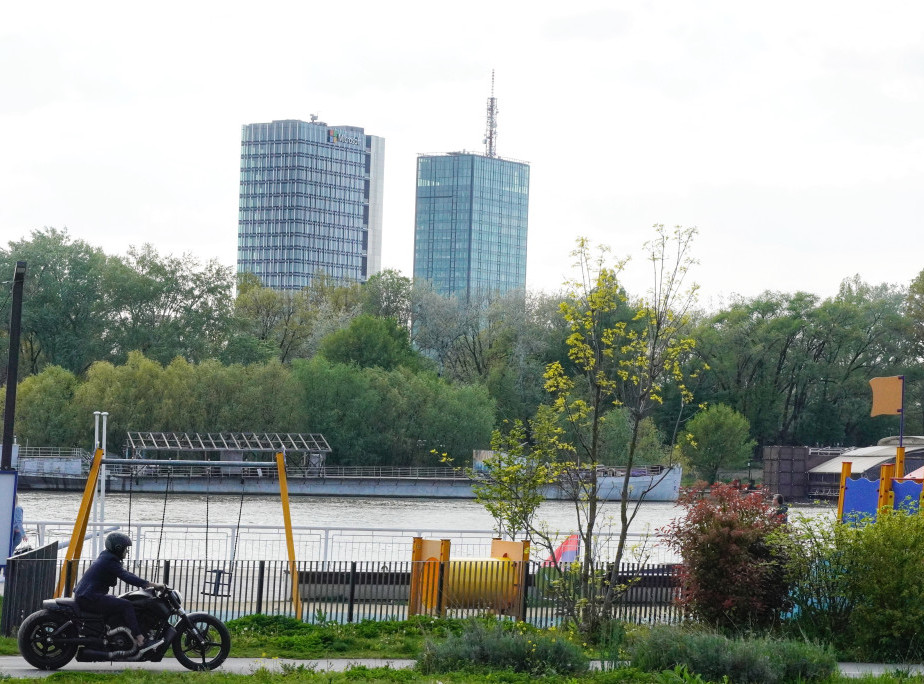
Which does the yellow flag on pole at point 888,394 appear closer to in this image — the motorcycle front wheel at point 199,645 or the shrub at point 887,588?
the shrub at point 887,588

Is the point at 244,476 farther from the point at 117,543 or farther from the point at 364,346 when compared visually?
the point at 117,543

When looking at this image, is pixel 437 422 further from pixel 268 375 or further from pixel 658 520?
pixel 658 520

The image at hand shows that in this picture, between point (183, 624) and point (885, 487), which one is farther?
point (885, 487)

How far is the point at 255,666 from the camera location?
14.0 m

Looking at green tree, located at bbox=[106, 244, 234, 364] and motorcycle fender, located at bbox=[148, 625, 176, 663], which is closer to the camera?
motorcycle fender, located at bbox=[148, 625, 176, 663]

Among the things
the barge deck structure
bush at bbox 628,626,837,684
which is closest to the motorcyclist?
bush at bbox 628,626,837,684

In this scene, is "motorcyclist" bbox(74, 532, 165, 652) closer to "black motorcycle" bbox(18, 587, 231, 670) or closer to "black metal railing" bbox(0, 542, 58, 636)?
"black motorcycle" bbox(18, 587, 231, 670)

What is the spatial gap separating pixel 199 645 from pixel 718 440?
242 feet

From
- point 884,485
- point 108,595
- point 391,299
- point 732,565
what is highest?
point 391,299

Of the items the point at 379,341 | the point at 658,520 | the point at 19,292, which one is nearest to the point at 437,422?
the point at 379,341

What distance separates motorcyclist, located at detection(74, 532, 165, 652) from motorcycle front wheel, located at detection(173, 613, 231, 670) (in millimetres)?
274

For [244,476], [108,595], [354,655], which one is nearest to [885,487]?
[354,655]

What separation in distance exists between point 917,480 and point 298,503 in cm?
5123

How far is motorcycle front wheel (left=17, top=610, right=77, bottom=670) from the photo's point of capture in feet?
43.3
